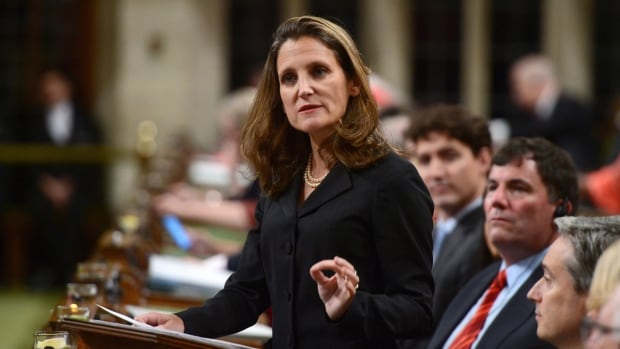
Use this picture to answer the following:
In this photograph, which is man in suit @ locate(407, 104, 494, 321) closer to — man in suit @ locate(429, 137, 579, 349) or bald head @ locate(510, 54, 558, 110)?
man in suit @ locate(429, 137, 579, 349)

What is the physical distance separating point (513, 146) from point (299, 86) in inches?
42.1

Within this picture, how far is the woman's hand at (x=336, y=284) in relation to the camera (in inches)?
114

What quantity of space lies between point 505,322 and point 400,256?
0.73 meters

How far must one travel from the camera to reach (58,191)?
12.4 m

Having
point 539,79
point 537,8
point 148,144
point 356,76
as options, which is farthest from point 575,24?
point 356,76

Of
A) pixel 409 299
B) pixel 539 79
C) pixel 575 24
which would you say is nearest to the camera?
pixel 409 299

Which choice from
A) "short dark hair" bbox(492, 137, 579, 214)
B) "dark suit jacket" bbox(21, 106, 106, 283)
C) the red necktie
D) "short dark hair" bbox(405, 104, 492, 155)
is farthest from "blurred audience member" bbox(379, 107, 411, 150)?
"dark suit jacket" bbox(21, 106, 106, 283)

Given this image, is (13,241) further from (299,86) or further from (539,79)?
(299,86)

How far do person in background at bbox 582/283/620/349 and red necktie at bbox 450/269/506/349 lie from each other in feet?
4.65

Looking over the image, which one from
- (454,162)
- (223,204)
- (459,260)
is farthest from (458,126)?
(223,204)

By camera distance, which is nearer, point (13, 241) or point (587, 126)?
point (587, 126)

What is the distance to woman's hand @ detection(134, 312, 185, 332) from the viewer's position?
10.7 feet

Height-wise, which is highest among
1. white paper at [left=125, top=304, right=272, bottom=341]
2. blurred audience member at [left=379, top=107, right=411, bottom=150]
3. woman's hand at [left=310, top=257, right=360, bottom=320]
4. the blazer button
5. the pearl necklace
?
blurred audience member at [left=379, top=107, right=411, bottom=150]

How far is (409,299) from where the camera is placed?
307 cm
